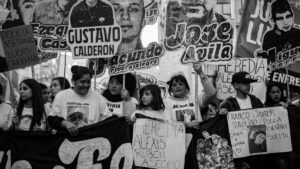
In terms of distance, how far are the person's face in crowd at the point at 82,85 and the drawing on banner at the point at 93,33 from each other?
1113 mm

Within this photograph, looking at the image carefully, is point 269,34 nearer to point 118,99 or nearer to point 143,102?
point 118,99

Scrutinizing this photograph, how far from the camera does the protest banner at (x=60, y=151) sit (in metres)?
5.85

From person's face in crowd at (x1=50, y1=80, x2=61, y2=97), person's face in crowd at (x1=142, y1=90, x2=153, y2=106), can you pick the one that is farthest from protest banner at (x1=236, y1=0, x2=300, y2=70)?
person's face in crowd at (x1=50, y1=80, x2=61, y2=97)

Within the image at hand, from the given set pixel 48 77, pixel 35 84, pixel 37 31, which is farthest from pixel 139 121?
pixel 48 77

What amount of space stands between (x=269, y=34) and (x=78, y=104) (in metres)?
3.50

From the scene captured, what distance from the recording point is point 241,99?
270 inches

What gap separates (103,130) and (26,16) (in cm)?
283

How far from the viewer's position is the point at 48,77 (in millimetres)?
11797

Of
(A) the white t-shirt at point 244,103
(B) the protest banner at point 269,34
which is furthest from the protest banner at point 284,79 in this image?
(A) the white t-shirt at point 244,103

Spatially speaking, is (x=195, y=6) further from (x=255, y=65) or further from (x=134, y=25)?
(x=255, y=65)

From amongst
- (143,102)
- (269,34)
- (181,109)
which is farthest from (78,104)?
(269,34)

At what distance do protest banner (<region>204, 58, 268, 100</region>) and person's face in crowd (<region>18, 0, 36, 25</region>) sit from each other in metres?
3.17

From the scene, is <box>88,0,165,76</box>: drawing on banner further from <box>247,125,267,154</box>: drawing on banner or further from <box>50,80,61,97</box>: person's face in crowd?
<box>247,125,267,154</box>: drawing on banner

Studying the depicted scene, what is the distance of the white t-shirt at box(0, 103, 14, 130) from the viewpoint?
5.86 m
